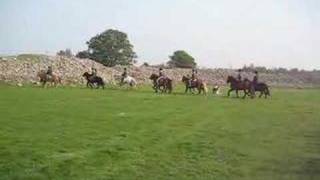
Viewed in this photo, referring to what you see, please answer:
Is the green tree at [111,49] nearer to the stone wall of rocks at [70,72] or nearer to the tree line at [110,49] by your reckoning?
the tree line at [110,49]

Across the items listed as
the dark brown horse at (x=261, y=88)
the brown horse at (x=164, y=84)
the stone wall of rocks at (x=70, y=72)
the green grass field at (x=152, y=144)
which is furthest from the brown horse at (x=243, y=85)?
the stone wall of rocks at (x=70, y=72)

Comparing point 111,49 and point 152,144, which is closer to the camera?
point 152,144

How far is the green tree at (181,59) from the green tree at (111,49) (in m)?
8.61

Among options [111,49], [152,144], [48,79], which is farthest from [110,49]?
[152,144]

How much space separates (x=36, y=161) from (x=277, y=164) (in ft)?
21.1

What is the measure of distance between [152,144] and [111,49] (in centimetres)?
8917

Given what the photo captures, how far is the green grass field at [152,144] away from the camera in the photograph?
623 inches

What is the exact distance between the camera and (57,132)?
21.0 metres

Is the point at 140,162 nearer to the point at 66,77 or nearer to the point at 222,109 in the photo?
the point at 222,109

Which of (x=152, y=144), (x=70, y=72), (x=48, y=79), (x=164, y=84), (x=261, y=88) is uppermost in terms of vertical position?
(x=70, y=72)

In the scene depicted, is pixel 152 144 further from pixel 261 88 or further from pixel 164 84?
pixel 164 84

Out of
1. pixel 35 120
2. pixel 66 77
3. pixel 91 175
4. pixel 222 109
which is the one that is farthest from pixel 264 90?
pixel 91 175

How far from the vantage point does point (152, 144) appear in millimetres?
19547

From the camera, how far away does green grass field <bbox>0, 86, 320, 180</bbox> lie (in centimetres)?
1583
